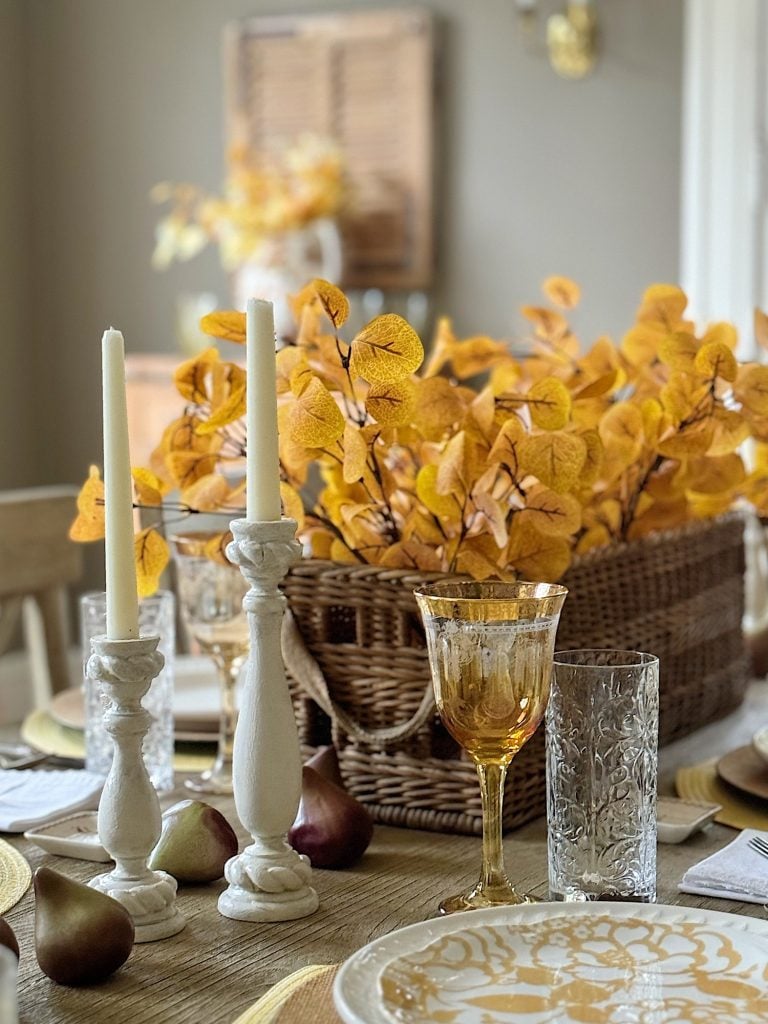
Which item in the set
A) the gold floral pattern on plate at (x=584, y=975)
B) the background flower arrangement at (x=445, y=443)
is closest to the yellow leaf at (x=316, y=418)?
the background flower arrangement at (x=445, y=443)

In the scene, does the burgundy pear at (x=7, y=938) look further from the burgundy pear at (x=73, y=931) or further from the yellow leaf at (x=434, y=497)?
the yellow leaf at (x=434, y=497)

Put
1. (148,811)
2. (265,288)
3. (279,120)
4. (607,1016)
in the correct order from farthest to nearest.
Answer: (279,120) < (265,288) < (148,811) < (607,1016)

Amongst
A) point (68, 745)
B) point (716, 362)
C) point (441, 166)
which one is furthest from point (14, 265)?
point (716, 362)

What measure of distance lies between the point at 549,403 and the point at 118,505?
0.34 m

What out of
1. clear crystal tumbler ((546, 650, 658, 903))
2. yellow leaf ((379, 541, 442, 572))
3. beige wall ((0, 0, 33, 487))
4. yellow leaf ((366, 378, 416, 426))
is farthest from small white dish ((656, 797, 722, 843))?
beige wall ((0, 0, 33, 487))

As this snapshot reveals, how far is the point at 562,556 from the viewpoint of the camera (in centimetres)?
104

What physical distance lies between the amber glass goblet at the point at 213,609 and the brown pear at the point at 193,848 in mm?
234

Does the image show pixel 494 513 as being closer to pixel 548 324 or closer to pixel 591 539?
pixel 591 539

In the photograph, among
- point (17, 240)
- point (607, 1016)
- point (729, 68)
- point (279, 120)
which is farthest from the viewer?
point (17, 240)

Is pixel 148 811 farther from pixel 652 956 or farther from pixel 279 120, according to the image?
pixel 279 120

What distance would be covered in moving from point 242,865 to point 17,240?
3.94 metres

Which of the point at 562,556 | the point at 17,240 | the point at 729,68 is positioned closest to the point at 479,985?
the point at 562,556

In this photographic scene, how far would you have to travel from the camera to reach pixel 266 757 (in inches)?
33.7

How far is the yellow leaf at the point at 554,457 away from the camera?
981 mm
